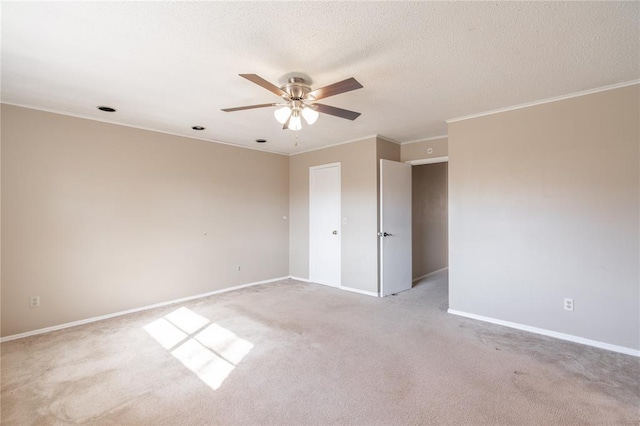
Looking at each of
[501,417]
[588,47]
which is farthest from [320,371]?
[588,47]

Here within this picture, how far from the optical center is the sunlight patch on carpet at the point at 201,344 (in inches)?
100.0

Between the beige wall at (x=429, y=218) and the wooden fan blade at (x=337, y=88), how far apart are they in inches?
155

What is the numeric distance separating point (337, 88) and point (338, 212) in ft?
10.4

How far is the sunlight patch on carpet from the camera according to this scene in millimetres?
2539

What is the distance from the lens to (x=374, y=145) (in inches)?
184

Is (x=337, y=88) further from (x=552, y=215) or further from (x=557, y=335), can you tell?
(x=557, y=335)

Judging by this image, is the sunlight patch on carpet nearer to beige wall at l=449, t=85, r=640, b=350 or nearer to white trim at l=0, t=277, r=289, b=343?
white trim at l=0, t=277, r=289, b=343

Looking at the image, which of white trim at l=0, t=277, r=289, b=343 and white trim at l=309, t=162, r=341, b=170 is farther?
white trim at l=309, t=162, r=341, b=170

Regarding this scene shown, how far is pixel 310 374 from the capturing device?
245 cm

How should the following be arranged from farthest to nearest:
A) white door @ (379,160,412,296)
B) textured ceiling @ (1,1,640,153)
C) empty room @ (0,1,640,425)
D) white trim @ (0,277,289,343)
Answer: white door @ (379,160,412,296), white trim @ (0,277,289,343), empty room @ (0,1,640,425), textured ceiling @ (1,1,640,153)

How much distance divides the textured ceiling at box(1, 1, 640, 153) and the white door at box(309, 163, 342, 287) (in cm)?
208

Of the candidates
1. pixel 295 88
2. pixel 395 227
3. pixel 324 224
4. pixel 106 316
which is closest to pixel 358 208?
pixel 395 227

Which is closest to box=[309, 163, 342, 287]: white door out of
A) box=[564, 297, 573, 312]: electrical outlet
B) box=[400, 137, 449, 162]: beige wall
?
box=[400, 137, 449, 162]: beige wall

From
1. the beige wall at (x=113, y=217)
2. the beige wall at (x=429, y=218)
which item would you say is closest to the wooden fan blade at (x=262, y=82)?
the beige wall at (x=113, y=217)
